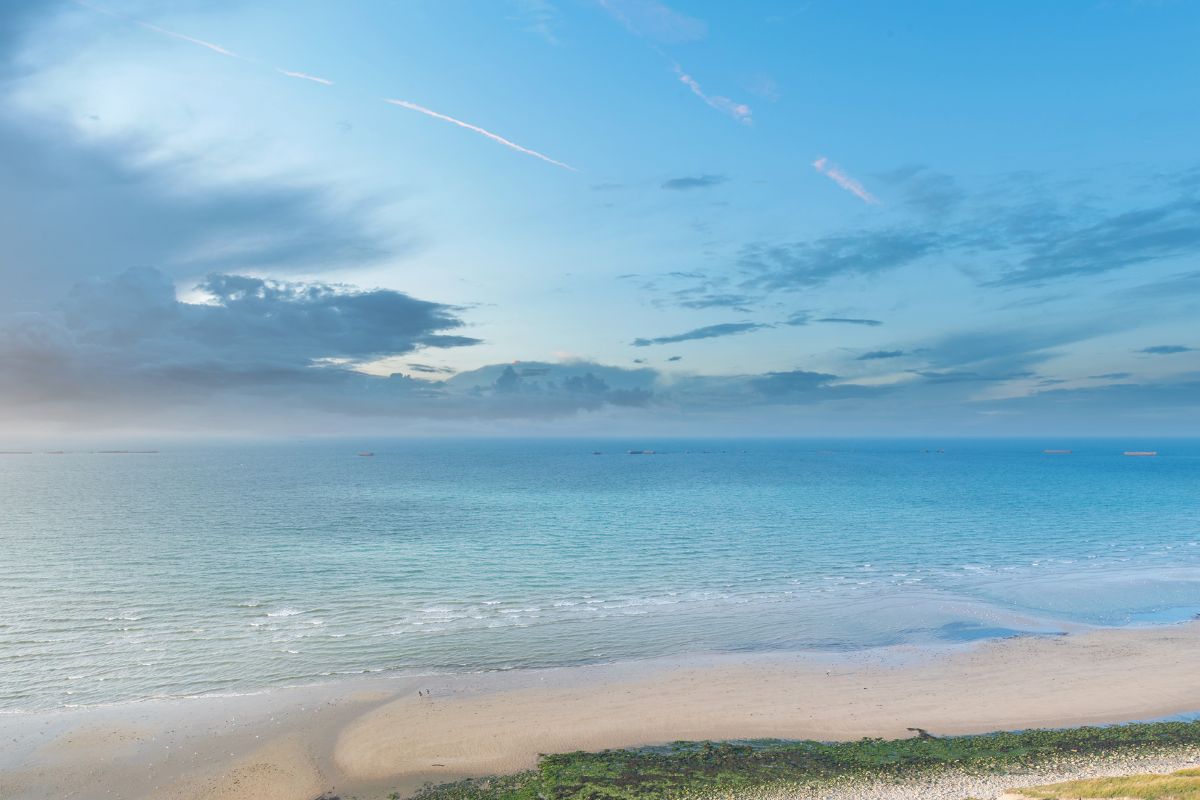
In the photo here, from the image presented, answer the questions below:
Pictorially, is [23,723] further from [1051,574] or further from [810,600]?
[1051,574]

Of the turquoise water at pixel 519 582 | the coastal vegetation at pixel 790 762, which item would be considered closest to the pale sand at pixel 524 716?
the coastal vegetation at pixel 790 762

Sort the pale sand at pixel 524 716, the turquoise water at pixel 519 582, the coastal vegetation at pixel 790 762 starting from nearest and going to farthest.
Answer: the coastal vegetation at pixel 790 762, the pale sand at pixel 524 716, the turquoise water at pixel 519 582

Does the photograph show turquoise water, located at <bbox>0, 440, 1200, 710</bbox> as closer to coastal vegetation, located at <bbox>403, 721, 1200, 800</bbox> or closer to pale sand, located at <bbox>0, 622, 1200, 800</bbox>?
pale sand, located at <bbox>0, 622, 1200, 800</bbox>

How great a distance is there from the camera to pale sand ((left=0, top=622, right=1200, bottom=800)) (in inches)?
1056

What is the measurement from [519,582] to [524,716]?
86.0 feet

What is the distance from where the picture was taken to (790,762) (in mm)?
27250

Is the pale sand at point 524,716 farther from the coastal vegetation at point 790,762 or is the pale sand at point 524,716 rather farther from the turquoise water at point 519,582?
the turquoise water at point 519,582

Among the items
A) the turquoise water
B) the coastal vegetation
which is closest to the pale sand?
the coastal vegetation

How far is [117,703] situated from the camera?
3309cm

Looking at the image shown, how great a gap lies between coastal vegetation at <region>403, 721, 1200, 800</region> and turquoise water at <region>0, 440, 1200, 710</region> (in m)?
12.8

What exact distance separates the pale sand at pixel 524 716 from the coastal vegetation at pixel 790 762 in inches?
47.7

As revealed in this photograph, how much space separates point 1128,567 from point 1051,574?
10834 mm

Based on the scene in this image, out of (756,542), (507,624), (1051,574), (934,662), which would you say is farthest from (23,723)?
(1051,574)

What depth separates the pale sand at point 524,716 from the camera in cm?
2681
